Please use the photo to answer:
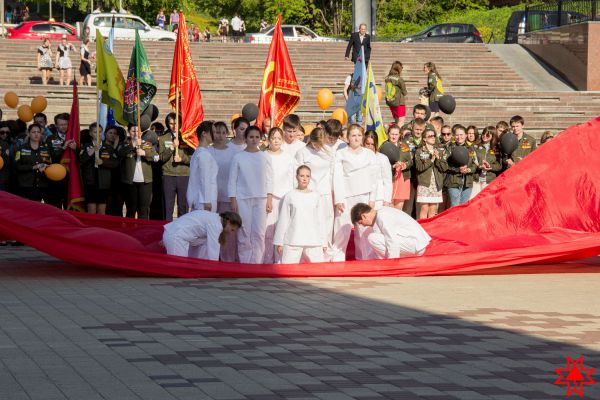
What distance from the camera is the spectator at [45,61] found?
29.9m

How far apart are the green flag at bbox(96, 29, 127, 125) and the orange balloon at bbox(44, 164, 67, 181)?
952 millimetres

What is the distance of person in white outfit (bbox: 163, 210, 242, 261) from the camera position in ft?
41.5

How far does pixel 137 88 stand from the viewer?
1590cm

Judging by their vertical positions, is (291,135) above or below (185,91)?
below

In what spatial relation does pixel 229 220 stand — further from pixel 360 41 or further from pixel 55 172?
pixel 360 41

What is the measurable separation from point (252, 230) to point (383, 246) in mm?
1525

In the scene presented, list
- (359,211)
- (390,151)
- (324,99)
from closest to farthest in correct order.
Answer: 1. (359,211)
2. (390,151)
3. (324,99)

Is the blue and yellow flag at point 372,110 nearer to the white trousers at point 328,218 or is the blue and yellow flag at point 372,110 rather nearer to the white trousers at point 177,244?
the white trousers at point 328,218

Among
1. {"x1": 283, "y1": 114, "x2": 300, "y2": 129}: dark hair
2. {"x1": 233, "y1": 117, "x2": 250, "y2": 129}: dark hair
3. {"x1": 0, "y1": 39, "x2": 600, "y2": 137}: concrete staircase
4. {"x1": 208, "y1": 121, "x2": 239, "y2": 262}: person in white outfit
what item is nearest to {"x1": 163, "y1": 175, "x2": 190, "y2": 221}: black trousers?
{"x1": 233, "y1": 117, "x2": 250, "y2": 129}: dark hair

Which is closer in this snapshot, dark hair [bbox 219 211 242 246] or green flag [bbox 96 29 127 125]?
dark hair [bbox 219 211 242 246]

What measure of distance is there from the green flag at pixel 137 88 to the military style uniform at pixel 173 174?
62 centimetres

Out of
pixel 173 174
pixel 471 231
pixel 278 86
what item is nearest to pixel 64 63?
pixel 173 174

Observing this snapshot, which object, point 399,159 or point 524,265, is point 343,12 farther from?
point 524,265

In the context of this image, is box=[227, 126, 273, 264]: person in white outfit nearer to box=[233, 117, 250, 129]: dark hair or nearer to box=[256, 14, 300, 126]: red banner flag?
box=[233, 117, 250, 129]: dark hair
